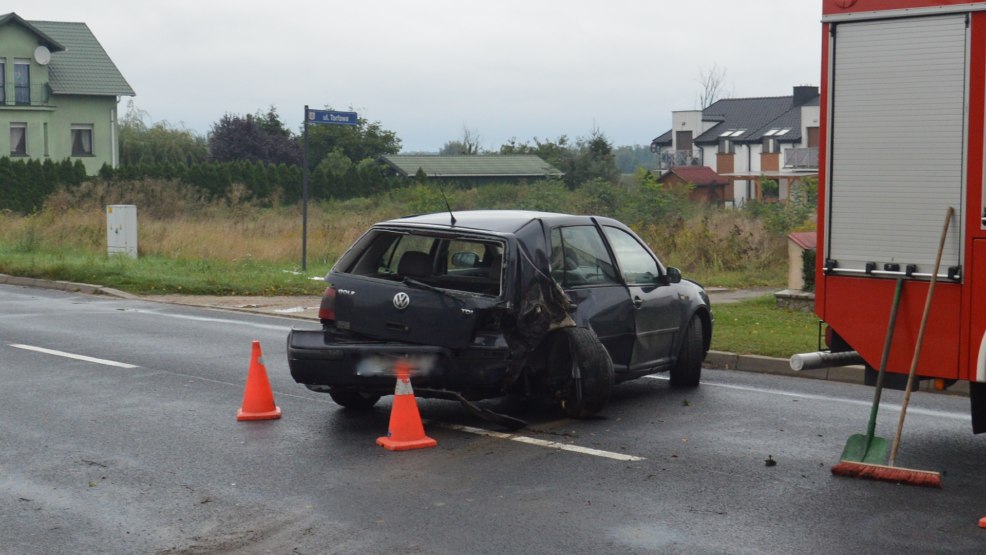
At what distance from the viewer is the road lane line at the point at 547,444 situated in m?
8.52

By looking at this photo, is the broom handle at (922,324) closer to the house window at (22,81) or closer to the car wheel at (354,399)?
the car wheel at (354,399)

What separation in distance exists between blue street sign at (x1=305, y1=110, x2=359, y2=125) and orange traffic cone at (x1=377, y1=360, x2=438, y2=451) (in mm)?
14749

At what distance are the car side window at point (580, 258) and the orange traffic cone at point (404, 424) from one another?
160 centimetres

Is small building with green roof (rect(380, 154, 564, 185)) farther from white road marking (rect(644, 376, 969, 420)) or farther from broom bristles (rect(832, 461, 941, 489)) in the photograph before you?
broom bristles (rect(832, 461, 941, 489))

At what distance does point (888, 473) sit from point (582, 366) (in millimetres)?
2549

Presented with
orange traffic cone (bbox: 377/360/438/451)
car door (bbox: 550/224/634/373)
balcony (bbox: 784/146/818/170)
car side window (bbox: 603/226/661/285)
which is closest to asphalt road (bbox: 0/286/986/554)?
orange traffic cone (bbox: 377/360/438/451)

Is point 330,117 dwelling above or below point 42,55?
below

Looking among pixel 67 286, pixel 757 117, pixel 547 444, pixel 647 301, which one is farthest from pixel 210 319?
pixel 757 117

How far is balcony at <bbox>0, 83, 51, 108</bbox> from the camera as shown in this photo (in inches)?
2367

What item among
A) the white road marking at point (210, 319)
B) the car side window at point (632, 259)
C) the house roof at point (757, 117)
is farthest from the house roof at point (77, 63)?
the car side window at point (632, 259)

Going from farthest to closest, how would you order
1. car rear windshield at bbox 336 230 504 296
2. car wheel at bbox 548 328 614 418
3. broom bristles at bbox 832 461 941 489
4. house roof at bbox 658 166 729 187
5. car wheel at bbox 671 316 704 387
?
house roof at bbox 658 166 729 187
car wheel at bbox 671 316 704 387
car rear windshield at bbox 336 230 504 296
car wheel at bbox 548 328 614 418
broom bristles at bbox 832 461 941 489

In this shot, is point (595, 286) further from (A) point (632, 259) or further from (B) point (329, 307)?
(B) point (329, 307)

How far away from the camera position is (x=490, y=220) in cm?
991

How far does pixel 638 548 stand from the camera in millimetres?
6344
